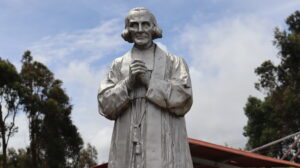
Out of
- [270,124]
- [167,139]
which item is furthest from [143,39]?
[270,124]

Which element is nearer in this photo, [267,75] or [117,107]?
[117,107]

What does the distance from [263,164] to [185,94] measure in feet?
46.7

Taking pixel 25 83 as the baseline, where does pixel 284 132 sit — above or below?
below

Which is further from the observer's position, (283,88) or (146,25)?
(283,88)

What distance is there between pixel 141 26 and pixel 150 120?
1351 mm

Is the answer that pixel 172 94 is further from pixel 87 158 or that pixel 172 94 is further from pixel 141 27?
pixel 87 158

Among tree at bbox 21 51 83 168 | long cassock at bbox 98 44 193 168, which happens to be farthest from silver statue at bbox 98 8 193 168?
tree at bbox 21 51 83 168

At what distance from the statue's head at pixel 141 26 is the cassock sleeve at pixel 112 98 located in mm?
685

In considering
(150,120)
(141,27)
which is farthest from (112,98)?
(141,27)

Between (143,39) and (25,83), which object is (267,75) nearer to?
(25,83)

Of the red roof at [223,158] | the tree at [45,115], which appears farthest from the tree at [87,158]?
the red roof at [223,158]

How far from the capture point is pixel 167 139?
5953 millimetres

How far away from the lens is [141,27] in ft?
21.1

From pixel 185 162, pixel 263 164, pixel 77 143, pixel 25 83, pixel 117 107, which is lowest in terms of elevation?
pixel 185 162
